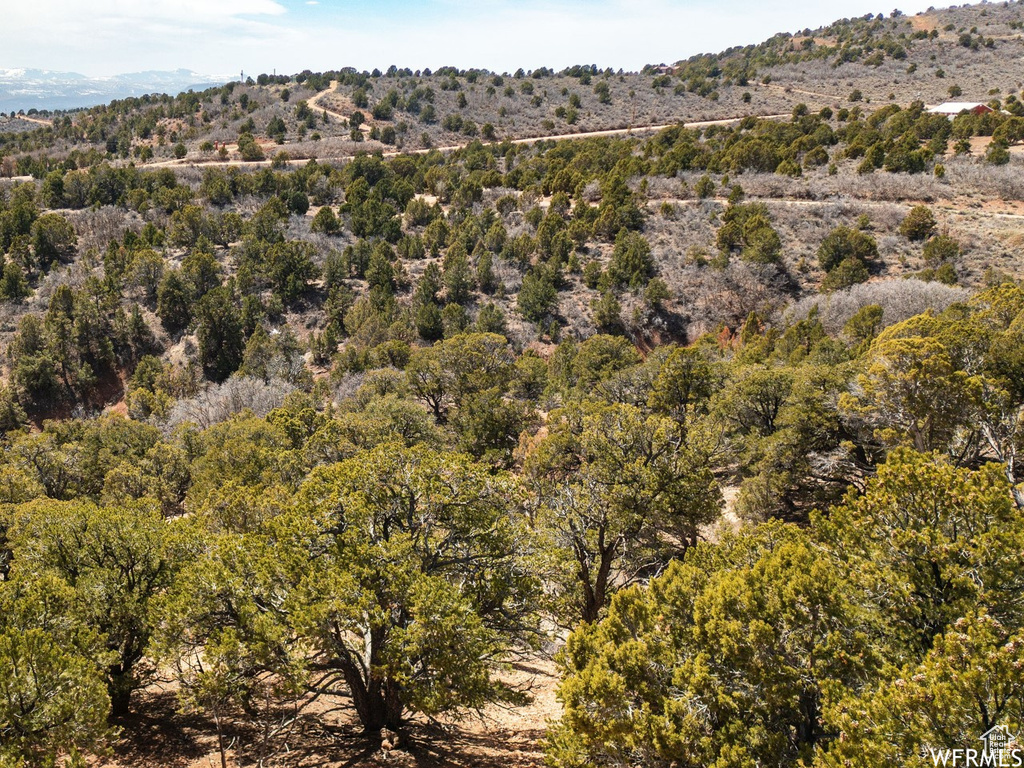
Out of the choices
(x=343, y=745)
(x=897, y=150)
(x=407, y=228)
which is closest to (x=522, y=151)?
(x=407, y=228)

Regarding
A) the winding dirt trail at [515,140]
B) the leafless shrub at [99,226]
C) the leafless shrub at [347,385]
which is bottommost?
the leafless shrub at [347,385]

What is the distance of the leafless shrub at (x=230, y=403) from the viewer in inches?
1768

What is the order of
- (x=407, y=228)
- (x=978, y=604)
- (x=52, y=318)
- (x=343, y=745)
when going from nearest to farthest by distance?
(x=978, y=604) < (x=343, y=745) < (x=52, y=318) < (x=407, y=228)

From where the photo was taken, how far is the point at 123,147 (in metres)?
99.1

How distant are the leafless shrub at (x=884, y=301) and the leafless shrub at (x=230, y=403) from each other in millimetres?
40952

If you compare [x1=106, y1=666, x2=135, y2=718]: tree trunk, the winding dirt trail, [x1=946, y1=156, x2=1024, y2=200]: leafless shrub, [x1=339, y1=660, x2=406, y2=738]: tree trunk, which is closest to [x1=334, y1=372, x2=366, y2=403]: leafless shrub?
[x1=106, y1=666, x2=135, y2=718]: tree trunk

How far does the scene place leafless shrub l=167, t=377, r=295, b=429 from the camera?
147ft

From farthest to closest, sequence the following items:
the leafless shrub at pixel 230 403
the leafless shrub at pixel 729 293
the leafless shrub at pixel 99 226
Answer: the leafless shrub at pixel 99 226, the leafless shrub at pixel 729 293, the leafless shrub at pixel 230 403

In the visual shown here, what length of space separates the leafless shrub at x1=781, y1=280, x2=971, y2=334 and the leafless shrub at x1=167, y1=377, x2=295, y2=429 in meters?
41.0

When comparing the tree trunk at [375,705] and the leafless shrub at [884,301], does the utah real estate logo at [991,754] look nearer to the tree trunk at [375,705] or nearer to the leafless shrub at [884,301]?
the tree trunk at [375,705]

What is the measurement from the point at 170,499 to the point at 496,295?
1493 inches

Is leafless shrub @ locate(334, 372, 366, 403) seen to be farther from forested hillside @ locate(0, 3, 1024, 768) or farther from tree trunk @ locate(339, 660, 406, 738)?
tree trunk @ locate(339, 660, 406, 738)

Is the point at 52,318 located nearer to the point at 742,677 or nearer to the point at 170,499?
the point at 170,499

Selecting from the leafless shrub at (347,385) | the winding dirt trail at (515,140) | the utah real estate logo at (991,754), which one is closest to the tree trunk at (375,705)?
the utah real estate logo at (991,754)
